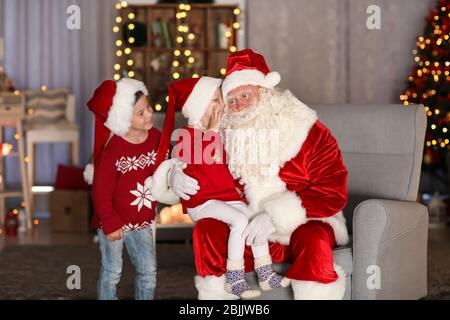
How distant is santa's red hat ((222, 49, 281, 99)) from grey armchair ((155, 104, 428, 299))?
589 millimetres

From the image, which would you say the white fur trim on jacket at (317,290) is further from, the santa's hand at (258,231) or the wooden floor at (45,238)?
the wooden floor at (45,238)

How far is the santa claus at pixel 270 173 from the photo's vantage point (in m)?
2.91

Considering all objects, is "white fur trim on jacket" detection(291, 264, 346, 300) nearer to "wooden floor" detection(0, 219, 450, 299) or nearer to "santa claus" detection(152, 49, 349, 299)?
"santa claus" detection(152, 49, 349, 299)

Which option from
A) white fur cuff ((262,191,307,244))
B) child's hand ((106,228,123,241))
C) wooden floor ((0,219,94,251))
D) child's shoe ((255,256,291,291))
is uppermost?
white fur cuff ((262,191,307,244))

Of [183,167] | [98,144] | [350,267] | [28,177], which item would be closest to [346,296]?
[350,267]

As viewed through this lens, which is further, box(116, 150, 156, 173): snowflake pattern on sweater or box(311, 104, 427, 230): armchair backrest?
box(311, 104, 427, 230): armchair backrest

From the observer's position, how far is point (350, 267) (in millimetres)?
2990

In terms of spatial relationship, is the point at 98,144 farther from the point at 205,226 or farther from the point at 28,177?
the point at 28,177

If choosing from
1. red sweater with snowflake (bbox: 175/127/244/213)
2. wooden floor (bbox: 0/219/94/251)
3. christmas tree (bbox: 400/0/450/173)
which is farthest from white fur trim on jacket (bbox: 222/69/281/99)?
christmas tree (bbox: 400/0/450/173)

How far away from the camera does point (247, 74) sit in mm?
3055

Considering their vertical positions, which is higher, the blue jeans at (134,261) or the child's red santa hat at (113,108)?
the child's red santa hat at (113,108)

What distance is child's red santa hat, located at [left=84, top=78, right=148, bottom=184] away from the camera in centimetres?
291

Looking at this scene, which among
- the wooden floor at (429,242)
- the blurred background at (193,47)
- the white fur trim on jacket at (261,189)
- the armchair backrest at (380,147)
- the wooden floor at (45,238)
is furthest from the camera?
the blurred background at (193,47)

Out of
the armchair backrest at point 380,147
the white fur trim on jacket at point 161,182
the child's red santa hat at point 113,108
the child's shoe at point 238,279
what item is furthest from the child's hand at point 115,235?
the armchair backrest at point 380,147
